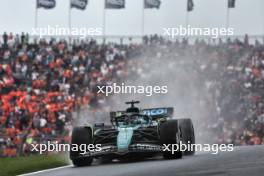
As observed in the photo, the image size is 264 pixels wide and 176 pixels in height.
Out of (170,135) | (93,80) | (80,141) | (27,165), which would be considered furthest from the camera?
(93,80)

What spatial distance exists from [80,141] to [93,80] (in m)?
13.6

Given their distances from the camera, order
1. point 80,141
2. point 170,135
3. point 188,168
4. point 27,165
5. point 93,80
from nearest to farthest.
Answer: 1. point 188,168
2. point 170,135
3. point 80,141
4. point 27,165
5. point 93,80

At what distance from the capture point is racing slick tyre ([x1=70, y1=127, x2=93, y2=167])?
55.6 feet

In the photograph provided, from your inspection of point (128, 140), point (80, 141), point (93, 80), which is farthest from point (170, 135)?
point (93, 80)

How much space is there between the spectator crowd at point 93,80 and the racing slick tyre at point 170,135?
7978 millimetres

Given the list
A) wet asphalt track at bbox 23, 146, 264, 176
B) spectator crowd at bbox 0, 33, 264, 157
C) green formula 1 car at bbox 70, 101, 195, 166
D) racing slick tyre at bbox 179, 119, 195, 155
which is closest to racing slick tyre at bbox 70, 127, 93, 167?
green formula 1 car at bbox 70, 101, 195, 166

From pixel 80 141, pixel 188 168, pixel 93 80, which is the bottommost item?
pixel 188 168

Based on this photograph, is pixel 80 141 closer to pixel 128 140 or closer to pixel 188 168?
pixel 128 140

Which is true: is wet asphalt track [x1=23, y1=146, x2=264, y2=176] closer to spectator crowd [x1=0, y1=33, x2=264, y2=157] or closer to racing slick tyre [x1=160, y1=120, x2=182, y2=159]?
racing slick tyre [x1=160, y1=120, x2=182, y2=159]

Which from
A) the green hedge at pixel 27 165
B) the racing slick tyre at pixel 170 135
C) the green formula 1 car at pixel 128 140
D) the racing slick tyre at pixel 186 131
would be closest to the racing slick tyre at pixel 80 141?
the green formula 1 car at pixel 128 140

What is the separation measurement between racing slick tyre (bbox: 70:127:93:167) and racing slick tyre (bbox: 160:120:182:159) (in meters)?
1.69

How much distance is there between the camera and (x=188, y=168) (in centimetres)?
1416

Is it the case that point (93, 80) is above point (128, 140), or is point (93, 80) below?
above

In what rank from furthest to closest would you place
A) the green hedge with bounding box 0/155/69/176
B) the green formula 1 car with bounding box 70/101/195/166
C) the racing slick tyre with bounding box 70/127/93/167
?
the racing slick tyre with bounding box 70/127/93/167 → the green formula 1 car with bounding box 70/101/195/166 → the green hedge with bounding box 0/155/69/176
